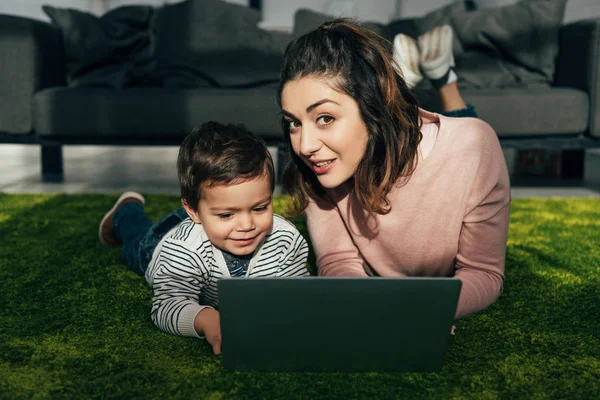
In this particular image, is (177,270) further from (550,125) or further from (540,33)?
(540,33)

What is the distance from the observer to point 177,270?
3.78 feet

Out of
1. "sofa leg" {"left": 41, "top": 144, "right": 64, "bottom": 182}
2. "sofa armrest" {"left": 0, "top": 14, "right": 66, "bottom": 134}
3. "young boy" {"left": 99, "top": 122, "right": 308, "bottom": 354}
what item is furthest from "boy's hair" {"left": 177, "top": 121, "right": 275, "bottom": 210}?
A: "sofa leg" {"left": 41, "top": 144, "right": 64, "bottom": 182}

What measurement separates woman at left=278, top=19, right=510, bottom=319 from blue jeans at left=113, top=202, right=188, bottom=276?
347 mm

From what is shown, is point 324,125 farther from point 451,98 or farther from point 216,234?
point 451,98

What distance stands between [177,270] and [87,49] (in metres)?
2.22

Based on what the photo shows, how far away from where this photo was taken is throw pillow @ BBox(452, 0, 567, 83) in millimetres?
2922

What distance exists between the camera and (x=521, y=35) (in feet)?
9.68

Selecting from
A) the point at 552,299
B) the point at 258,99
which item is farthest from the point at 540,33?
the point at 552,299

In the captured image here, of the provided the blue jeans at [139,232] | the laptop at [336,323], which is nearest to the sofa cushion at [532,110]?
the blue jeans at [139,232]

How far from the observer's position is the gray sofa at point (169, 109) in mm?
2586

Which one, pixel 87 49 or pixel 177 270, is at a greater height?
pixel 87 49

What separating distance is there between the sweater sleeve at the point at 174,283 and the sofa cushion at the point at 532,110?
1.75 metres

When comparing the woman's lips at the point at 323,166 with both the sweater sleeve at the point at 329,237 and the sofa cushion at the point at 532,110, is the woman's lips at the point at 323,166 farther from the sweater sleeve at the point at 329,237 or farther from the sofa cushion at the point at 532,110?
the sofa cushion at the point at 532,110

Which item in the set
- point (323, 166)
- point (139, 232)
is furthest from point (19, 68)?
point (323, 166)
